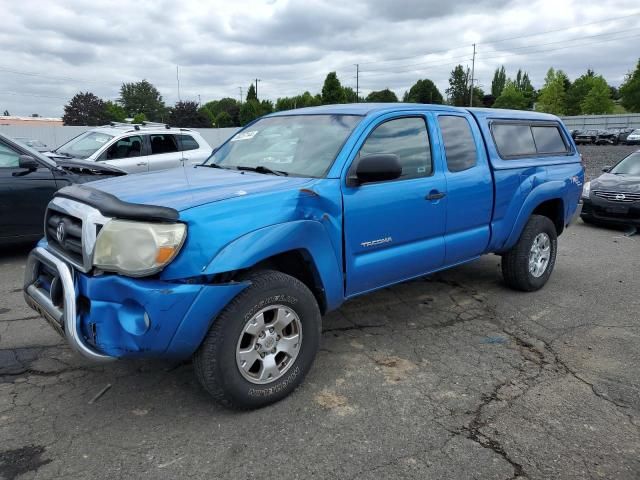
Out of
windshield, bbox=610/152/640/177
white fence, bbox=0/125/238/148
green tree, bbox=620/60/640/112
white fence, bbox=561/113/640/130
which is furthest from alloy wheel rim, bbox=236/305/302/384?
green tree, bbox=620/60/640/112

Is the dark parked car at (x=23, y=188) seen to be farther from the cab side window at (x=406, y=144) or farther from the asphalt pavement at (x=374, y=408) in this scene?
the cab side window at (x=406, y=144)

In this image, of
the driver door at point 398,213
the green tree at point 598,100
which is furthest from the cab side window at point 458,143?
the green tree at point 598,100

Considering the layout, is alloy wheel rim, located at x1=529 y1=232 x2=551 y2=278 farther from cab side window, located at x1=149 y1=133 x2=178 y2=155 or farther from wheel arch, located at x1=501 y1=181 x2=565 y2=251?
cab side window, located at x1=149 y1=133 x2=178 y2=155

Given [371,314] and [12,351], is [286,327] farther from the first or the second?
[12,351]

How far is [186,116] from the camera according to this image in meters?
54.1

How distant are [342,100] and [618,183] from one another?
42343mm

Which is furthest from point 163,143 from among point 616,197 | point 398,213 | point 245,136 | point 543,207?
point 616,197

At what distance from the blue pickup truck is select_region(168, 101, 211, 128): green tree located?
5131cm

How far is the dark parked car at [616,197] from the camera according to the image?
8.95 meters

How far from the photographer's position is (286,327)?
10.5ft

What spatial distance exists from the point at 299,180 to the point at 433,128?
4.86 ft

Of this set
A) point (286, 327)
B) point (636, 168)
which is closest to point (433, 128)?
point (286, 327)

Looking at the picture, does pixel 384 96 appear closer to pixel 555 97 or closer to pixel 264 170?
pixel 555 97

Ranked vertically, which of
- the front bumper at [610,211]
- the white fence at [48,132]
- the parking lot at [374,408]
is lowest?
the parking lot at [374,408]
